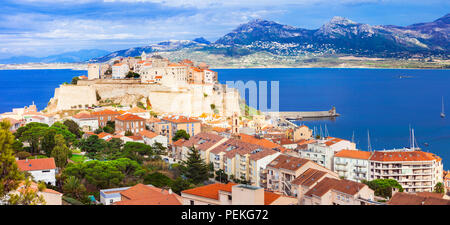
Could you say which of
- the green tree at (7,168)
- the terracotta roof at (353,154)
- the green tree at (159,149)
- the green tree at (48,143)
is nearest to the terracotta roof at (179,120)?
the green tree at (159,149)

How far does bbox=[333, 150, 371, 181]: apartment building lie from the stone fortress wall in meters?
13.4

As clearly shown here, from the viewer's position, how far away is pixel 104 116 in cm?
2627

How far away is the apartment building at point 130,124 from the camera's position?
24.8 meters

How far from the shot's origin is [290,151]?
20.5 meters

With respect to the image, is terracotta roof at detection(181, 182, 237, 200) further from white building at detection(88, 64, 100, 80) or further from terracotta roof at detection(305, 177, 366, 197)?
white building at detection(88, 64, 100, 80)

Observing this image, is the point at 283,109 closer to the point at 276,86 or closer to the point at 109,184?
the point at 276,86

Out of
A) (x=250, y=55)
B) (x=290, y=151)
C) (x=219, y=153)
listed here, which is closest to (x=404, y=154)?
(x=290, y=151)

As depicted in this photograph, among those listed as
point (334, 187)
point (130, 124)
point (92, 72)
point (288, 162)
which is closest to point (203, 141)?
point (130, 124)

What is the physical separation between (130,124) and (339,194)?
592 inches

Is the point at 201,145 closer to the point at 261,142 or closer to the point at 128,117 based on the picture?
the point at 261,142

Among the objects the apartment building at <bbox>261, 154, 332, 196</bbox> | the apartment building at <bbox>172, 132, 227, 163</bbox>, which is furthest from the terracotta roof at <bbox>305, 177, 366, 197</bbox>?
the apartment building at <bbox>172, 132, 227, 163</bbox>

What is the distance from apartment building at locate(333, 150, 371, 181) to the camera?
1919cm

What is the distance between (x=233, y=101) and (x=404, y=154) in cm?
1663

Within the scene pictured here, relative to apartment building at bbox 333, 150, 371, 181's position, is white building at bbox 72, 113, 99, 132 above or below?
above
